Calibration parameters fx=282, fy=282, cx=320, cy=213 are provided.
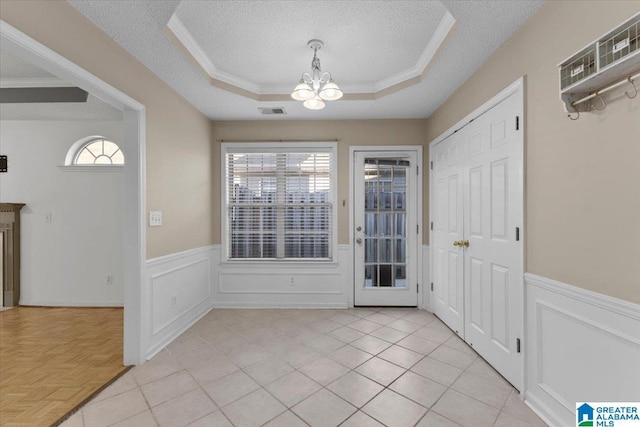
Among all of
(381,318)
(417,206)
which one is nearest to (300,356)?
(381,318)

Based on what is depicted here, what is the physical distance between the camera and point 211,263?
3943 millimetres

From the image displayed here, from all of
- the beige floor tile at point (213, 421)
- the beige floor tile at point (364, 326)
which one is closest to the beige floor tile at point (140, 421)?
the beige floor tile at point (213, 421)

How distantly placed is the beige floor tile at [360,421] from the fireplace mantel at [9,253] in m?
4.90

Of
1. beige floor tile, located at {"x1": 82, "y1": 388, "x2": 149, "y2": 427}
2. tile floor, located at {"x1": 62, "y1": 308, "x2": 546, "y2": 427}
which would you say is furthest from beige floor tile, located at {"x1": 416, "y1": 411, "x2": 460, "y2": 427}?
beige floor tile, located at {"x1": 82, "y1": 388, "x2": 149, "y2": 427}

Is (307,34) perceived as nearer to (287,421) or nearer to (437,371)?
(287,421)

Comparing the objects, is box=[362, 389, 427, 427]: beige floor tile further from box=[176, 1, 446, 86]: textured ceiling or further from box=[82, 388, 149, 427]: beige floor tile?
box=[176, 1, 446, 86]: textured ceiling

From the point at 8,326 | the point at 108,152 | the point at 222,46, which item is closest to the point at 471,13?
the point at 222,46

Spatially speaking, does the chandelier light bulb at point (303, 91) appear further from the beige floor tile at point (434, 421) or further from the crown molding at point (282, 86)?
the beige floor tile at point (434, 421)

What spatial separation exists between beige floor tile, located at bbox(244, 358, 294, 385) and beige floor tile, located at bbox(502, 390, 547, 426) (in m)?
1.56

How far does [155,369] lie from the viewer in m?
2.36

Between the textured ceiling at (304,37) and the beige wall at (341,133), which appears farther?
the beige wall at (341,133)

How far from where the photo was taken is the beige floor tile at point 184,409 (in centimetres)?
176

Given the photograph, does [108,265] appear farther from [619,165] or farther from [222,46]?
[619,165]

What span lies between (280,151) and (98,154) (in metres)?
2.69
